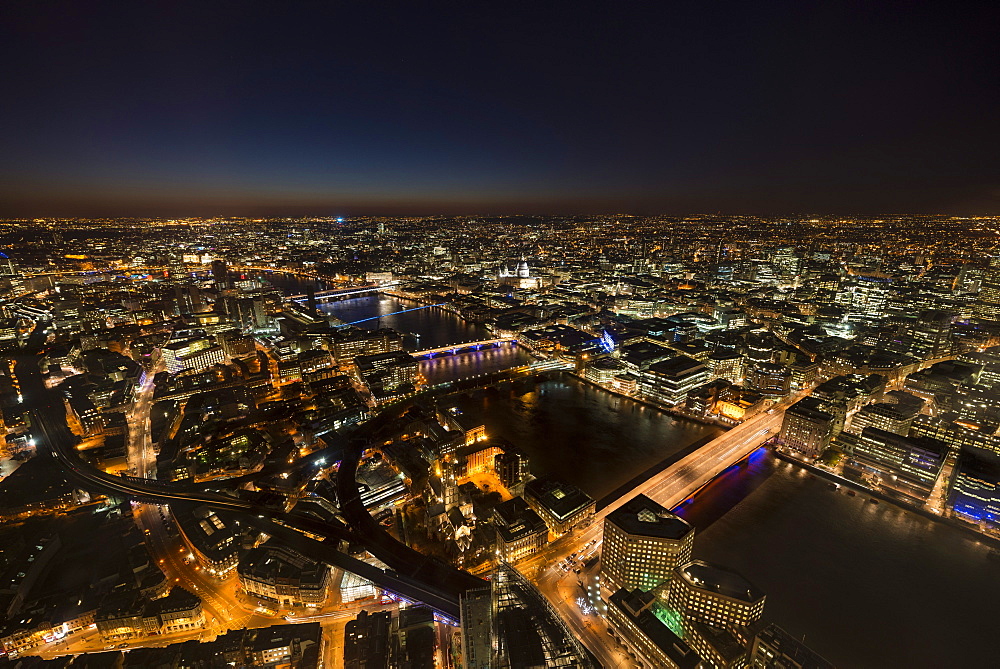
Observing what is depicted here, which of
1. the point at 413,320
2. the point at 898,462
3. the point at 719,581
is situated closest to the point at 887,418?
the point at 898,462

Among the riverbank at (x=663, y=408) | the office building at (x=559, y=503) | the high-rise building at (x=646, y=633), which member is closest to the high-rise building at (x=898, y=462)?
the riverbank at (x=663, y=408)

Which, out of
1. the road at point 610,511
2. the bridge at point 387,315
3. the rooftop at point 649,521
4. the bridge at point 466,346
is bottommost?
the road at point 610,511

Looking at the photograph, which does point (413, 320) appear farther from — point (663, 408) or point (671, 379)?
point (663, 408)

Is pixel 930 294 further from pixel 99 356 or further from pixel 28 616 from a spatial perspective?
pixel 99 356

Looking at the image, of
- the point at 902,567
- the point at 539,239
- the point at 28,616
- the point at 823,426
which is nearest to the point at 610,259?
the point at 539,239

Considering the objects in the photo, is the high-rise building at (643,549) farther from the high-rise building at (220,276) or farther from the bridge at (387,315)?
the high-rise building at (220,276)

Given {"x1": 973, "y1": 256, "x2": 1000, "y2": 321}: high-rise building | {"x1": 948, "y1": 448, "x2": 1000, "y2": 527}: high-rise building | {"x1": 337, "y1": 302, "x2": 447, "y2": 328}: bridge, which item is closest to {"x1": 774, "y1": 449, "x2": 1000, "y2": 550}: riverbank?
{"x1": 948, "y1": 448, "x2": 1000, "y2": 527}: high-rise building

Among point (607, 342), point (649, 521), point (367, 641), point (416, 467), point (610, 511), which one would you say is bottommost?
point (610, 511)
